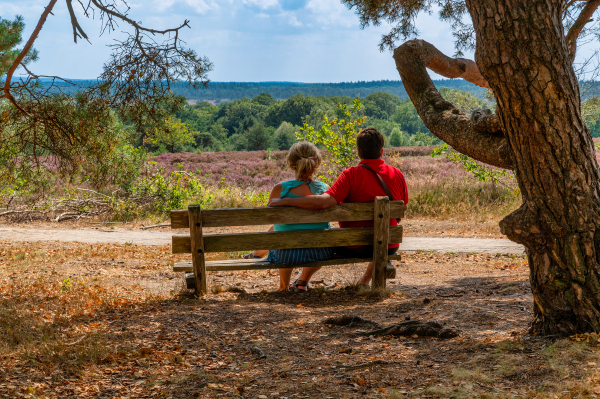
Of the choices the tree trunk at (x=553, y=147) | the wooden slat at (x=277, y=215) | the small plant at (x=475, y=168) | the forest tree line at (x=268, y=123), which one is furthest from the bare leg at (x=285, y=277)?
the forest tree line at (x=268, y=123)

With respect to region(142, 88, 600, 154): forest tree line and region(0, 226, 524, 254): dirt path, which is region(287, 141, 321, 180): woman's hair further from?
region(142, 88, 600, 154): forest tree line

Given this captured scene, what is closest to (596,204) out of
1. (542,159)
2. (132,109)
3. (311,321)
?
(542,159)

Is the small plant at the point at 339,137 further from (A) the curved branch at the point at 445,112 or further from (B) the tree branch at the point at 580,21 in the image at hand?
(B) the tree branch at the point at 580,21

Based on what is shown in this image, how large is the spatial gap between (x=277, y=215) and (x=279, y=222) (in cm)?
7

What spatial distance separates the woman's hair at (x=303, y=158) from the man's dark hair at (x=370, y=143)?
442 mm

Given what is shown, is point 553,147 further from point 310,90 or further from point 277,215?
point 310,90

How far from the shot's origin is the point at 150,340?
3209 mm

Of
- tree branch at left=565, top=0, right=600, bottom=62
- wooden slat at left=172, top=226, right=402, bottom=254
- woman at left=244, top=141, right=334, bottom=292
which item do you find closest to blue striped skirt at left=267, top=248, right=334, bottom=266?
woman at left=244, top=141, right=334, bottom=292

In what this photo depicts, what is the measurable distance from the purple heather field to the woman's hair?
13837 millimetres

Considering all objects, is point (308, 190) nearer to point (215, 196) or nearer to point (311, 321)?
point (311, 321)

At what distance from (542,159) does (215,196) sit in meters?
13.1

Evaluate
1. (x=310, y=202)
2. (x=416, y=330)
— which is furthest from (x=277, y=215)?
(x=416, y=330)

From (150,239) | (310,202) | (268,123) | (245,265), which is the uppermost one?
(268,123)

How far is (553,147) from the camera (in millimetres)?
2762
